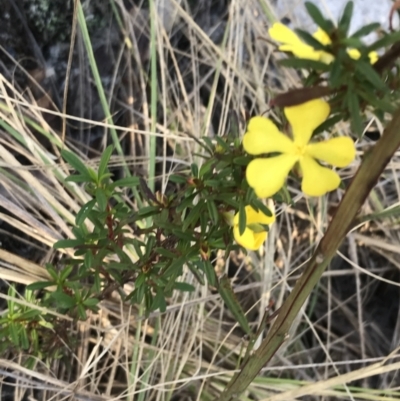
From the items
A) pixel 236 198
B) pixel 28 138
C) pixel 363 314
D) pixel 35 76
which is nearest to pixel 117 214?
pixel 236 198

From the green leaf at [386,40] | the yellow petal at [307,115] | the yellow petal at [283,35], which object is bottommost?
the yellow petal at [307,115]

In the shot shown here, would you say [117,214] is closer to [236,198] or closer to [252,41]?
[236,198]

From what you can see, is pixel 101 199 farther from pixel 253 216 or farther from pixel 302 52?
pixel 302 52

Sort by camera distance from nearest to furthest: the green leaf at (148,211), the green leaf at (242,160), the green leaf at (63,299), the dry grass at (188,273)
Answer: the green leaf at (242,160) → the green leaf at (148,211) → the green leaf at (63,299) → the dry grass at (188,273)

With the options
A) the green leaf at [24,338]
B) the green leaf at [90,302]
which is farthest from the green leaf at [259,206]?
the green leaf at [24,338]

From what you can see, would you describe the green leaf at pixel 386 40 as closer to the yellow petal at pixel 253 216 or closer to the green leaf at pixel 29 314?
the yellow petal at pixel 253 216

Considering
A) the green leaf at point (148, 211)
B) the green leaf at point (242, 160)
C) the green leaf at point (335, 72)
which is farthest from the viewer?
the green leaf at point (148, 211)

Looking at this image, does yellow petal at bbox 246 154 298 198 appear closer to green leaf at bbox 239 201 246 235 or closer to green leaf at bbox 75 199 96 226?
green leaf at bbox 239 201 246 235

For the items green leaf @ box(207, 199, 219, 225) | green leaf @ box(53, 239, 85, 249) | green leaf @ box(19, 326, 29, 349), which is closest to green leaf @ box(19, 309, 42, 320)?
green leaf @ box(19, 326, 29, 349)

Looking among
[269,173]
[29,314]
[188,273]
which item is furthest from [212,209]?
[188,273]
